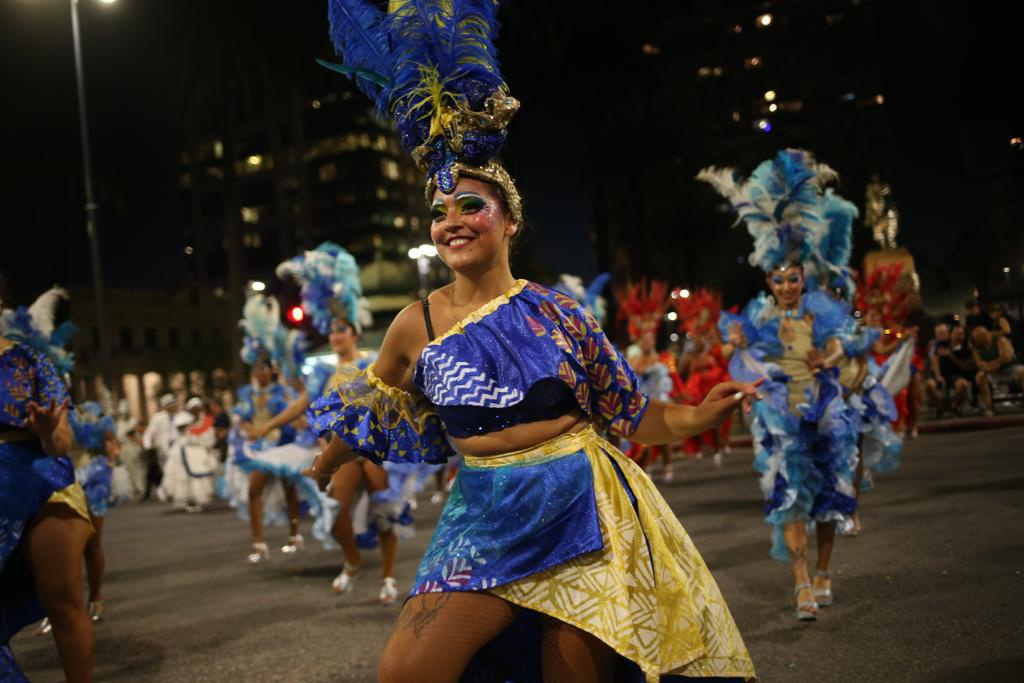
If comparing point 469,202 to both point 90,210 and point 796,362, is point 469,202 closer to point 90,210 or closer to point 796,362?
point 796,362

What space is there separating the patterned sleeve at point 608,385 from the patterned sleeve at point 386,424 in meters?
0.53

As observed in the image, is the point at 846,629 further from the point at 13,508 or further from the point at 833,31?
the point at 833,31

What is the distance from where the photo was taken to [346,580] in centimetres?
763

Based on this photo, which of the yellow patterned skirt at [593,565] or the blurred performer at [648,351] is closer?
the yellow patterned skirt at [593,565]

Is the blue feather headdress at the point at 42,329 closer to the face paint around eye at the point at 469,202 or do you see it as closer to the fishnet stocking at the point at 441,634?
the face paint around eye at the point at 469,202

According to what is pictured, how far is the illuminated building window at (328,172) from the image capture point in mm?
105562

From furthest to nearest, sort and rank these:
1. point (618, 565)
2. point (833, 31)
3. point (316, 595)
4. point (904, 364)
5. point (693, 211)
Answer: point (833, 31)
point (693, 211)
point (904, 364)
point (316, 595)
point (618, 565)

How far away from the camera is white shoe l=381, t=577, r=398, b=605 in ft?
22.7

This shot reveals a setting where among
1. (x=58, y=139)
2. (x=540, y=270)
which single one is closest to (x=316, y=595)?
(x=58, y=139)

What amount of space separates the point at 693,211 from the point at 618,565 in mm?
44552

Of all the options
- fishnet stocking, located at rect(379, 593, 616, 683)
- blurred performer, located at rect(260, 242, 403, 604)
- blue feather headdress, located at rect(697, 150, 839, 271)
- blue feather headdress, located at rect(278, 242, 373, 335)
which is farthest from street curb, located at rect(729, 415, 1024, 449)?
fishnet stocking, located at rect(379, 593, 616, 683)

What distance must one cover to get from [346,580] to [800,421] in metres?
3.88

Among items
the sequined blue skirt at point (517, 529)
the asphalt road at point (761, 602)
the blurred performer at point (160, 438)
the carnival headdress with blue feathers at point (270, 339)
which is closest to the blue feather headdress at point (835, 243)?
the asphalt road at point (761, 602)

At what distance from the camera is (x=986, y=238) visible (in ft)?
32.3
